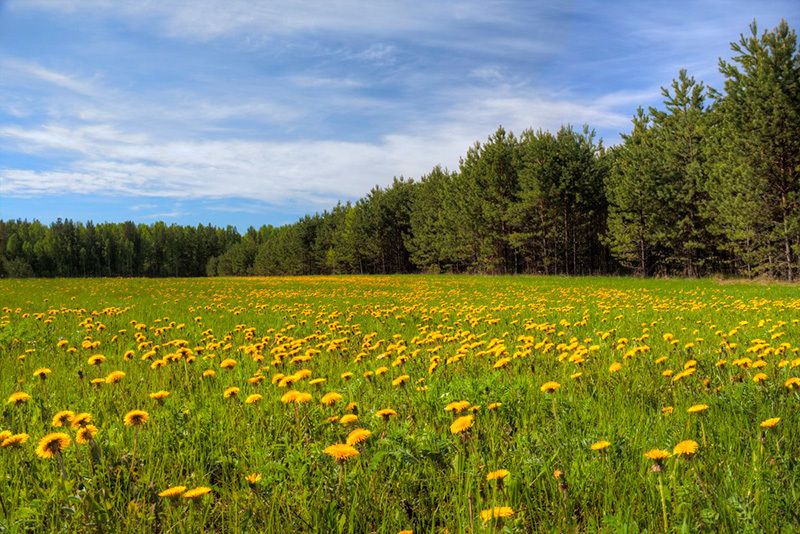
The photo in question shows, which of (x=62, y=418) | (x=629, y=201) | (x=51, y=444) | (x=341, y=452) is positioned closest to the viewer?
(x=341, y=452)

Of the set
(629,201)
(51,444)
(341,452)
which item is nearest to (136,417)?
(51,444)

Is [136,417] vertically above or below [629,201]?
below

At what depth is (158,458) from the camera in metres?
2.27

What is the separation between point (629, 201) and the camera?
96.1ft

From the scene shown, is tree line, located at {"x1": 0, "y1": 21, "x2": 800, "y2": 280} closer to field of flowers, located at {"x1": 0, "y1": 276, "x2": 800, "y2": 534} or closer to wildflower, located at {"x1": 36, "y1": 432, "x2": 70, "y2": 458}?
field of flowers, located at {"x1": 0, "y1": 276, "x2": 800, "y2": 534}

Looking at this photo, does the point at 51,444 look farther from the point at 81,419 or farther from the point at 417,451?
the point at 417,451

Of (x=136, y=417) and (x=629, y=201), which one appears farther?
(x=629, y=201)

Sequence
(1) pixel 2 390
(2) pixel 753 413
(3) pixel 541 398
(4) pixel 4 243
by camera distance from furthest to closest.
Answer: (4) pixel 4 243, (1) pixel 2 390, (3) pixel 541 398, (2) pixel 753 413

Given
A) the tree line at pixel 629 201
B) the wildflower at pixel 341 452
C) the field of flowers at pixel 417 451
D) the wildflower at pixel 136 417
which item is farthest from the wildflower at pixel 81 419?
the tree line at pixel 629 201

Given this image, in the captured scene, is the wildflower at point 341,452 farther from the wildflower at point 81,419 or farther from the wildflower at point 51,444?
the wildflower at point 81,419

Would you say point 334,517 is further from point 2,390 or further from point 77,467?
point 2,390

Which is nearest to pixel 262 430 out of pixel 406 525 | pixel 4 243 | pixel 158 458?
pixel 158 458

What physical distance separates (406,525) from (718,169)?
28207 millimetres

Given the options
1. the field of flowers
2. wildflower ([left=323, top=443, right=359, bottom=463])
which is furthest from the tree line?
wildflower ([left=323, top=443, right=359, bottom=463])
